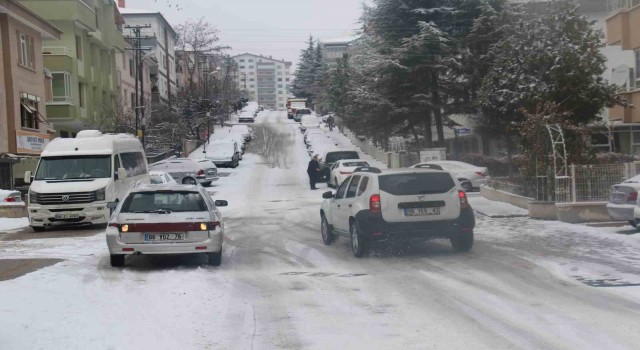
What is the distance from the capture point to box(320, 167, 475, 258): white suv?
40.2 ft

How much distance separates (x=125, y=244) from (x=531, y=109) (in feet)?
73.0

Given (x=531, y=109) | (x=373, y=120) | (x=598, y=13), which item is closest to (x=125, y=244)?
(x=531, y=109)

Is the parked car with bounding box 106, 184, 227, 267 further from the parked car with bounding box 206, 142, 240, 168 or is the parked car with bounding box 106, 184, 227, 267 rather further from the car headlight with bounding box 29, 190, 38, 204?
the parked car with bounding box 206, 142, 240, 168

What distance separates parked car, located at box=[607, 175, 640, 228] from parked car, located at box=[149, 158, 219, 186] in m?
21.1

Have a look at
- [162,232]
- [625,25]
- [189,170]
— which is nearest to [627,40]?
[625,25]

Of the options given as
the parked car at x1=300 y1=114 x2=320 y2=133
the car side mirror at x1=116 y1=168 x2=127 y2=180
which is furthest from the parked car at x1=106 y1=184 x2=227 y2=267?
the parked car at x1=300 y1=114 x2=320 y2=133

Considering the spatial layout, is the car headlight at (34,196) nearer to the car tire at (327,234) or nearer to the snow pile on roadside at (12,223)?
the snow pile on roadside at (12,223)

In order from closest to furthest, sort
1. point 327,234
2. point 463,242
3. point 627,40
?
point 463,242 → point 327,234 → point 627,40

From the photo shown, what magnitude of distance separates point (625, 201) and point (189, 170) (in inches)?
920

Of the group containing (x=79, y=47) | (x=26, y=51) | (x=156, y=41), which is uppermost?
(x=156, y=41)

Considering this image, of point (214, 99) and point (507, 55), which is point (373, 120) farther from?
point (214, 99)

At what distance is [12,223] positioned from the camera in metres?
21.5

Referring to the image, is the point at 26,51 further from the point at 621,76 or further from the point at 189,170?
the point at 621,76

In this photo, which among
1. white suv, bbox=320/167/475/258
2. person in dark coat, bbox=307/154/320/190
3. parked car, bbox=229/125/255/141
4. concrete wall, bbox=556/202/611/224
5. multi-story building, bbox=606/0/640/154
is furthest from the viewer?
parked car, bbox=229/125/255/141
